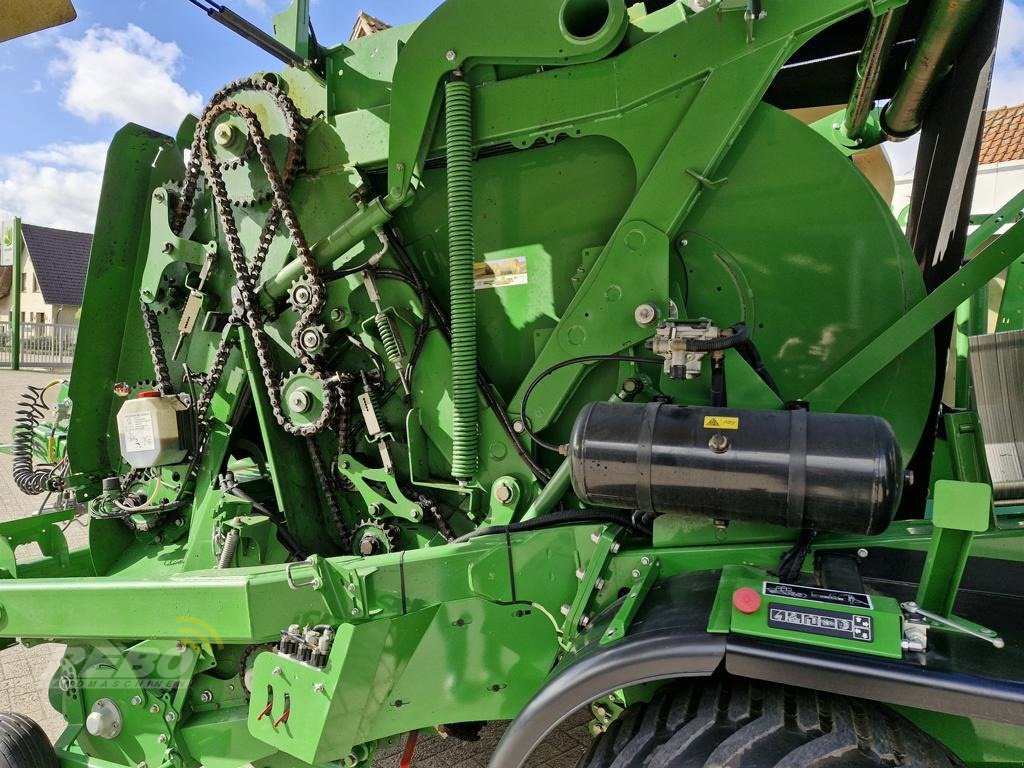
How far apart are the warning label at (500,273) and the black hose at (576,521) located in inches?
35.6

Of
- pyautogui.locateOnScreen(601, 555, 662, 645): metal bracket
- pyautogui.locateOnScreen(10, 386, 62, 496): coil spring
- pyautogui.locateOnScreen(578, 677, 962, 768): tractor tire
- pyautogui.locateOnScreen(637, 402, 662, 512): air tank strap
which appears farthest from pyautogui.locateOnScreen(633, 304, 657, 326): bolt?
pyautogui.locateOnScreen(10, 386, 62, 496): coil spring

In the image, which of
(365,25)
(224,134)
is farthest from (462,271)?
(365,25)

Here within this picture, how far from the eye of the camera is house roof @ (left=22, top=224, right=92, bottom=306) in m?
30.6

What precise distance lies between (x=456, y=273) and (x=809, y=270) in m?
1.22

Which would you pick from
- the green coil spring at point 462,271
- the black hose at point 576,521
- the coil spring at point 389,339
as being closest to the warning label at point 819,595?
the black hose at point 576,521

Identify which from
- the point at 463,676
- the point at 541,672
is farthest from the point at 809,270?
the point at 463,676

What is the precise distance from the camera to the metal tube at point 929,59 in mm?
2271

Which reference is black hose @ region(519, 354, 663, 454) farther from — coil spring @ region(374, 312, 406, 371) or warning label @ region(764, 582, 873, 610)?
warning label @ region(764, 582, 873, 610)

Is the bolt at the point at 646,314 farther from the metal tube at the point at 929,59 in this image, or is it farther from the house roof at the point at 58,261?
the house roof at the point at 58,261

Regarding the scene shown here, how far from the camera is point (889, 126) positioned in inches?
119

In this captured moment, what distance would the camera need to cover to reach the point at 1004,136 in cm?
1180

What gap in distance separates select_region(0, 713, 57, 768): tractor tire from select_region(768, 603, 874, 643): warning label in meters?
2.66

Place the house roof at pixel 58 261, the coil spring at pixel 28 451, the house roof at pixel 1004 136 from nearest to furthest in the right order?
the coil spring at pixel 28 451, the house roof at pixel 1004 136, the house roof at pixel 58 261

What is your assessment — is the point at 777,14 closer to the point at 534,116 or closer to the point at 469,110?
the point at 534,116
